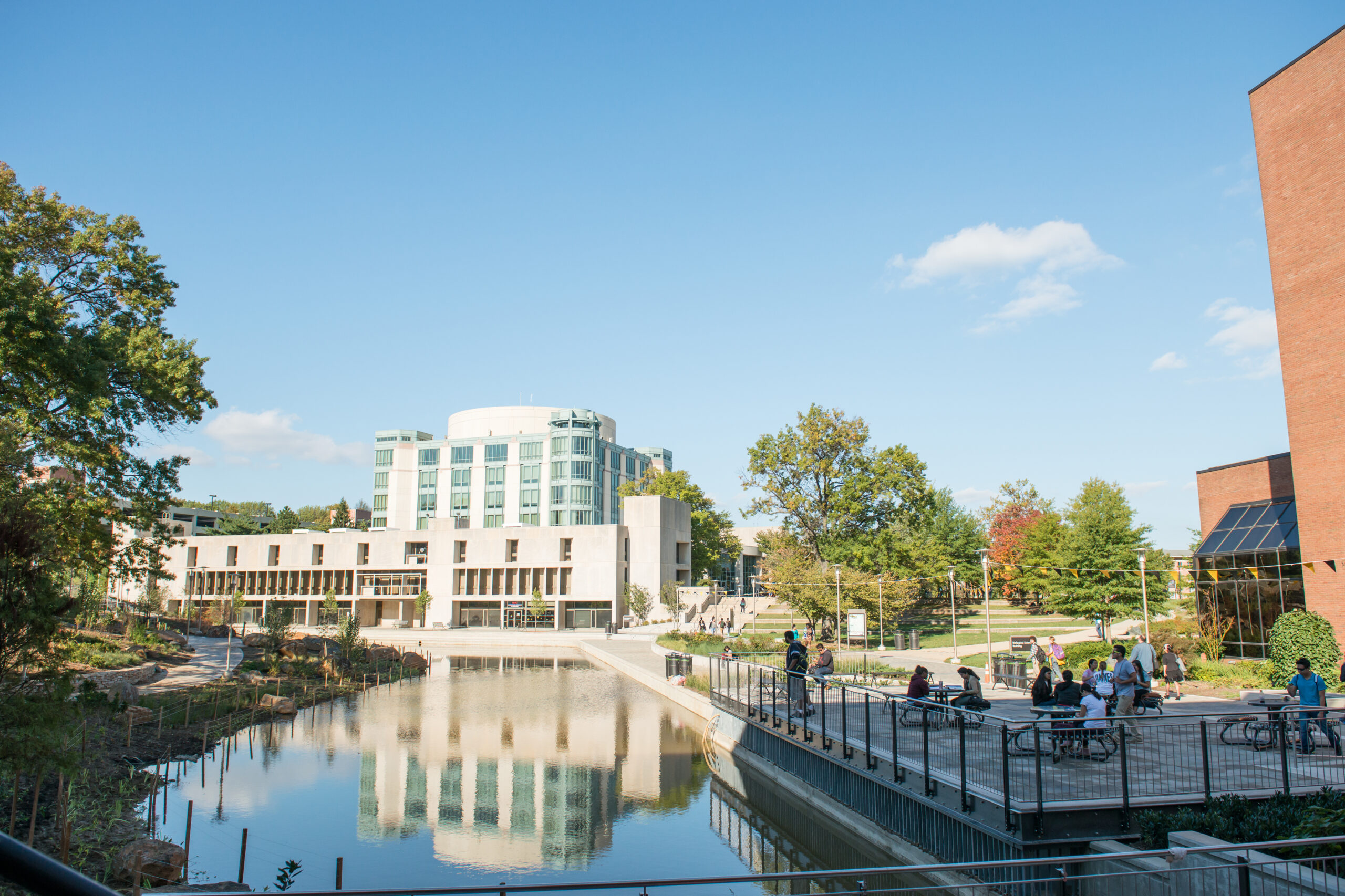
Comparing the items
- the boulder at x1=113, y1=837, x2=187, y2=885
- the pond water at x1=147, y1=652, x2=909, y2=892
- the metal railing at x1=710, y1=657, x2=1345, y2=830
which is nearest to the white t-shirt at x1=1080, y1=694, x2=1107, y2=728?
the metal railing at x1=710, y1=657, x2=1345, y2=830

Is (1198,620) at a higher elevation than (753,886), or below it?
higher

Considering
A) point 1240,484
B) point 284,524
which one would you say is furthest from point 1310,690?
point 284,524

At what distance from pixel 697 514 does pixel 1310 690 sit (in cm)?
8053

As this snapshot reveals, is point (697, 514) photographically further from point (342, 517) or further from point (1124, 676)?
point (1124, 676)

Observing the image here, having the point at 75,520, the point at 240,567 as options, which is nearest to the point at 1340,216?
the point at 75,520

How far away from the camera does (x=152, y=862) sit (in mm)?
11977

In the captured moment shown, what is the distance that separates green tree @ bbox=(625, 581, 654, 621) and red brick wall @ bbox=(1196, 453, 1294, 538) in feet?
147

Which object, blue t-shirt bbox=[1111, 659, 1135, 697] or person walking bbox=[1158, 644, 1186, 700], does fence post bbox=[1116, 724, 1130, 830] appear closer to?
blue t-shirt bbox=[1111, 659, 1135, 697]

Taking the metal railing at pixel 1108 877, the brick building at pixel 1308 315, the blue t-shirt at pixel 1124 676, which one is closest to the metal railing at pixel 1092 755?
the blue t-shirt at pixel 1124 676

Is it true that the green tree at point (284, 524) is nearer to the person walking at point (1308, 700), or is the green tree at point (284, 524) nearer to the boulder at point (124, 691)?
the boulder at point (124, 691)

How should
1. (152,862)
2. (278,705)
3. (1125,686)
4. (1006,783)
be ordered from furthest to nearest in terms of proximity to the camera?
(278,705), (1125,686), (152,862), (1006,783)

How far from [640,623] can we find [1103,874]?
6350 centimetres

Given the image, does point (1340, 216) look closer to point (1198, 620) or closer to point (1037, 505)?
point (1198, 620)

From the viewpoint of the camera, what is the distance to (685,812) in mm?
17078
